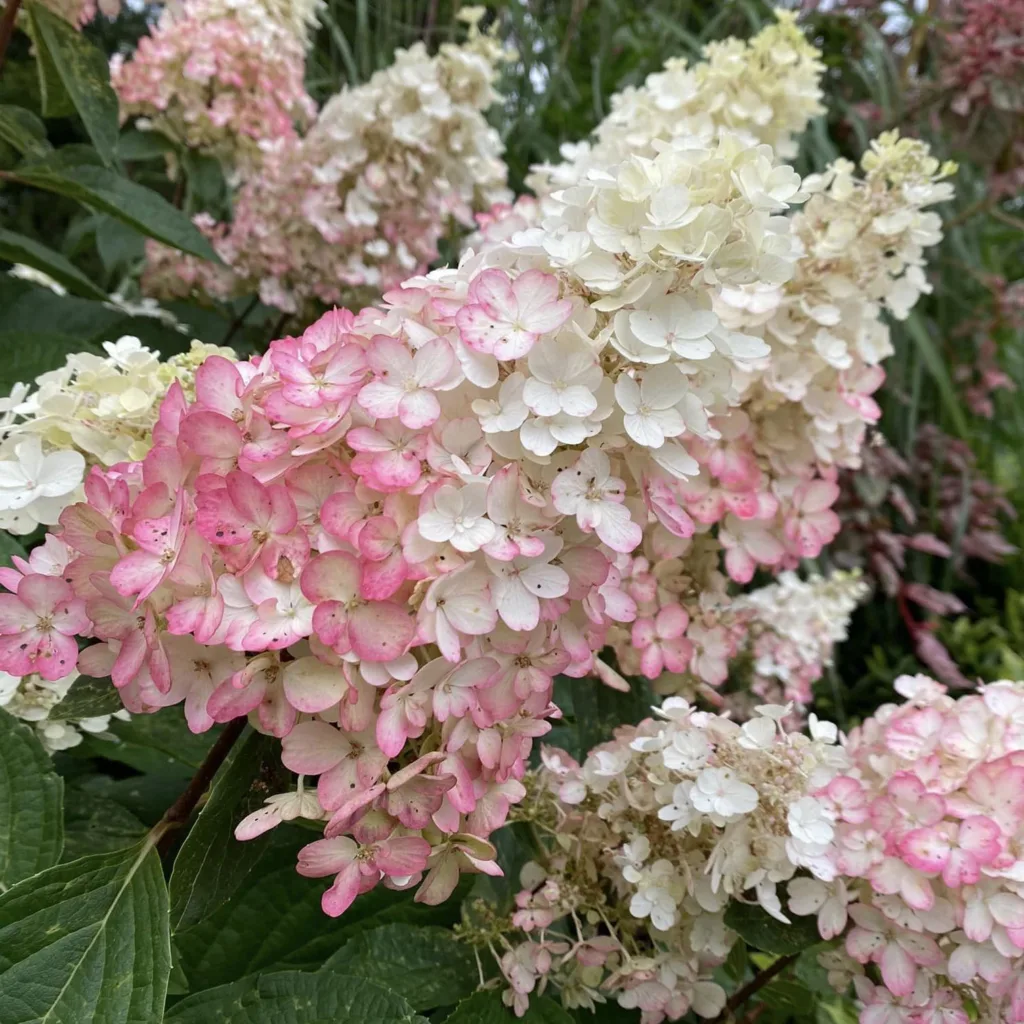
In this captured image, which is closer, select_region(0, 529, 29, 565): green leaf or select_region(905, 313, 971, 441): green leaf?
select_region(0, 529, 29, 565): green leaf

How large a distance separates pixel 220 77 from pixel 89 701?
1007mm

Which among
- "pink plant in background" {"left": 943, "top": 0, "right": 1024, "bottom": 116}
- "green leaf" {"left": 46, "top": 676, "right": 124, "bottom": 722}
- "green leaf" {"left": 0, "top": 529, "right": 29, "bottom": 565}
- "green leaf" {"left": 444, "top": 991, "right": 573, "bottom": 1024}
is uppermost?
"pink plant in background" {"left": 943, "top": 0, "right": 1024, "bottom": 116}

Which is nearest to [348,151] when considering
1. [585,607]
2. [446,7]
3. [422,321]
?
[422,321]

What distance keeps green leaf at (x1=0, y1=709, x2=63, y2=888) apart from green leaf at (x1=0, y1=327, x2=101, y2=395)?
1.32 ft

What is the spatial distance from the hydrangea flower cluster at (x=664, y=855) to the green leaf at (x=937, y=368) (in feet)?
4.84

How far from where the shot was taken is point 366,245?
1.13 meters

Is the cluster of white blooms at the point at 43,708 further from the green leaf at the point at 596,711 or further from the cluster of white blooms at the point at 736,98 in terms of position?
the cluster of white blooms at the point at 736,98

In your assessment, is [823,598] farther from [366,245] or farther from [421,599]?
[421,599]

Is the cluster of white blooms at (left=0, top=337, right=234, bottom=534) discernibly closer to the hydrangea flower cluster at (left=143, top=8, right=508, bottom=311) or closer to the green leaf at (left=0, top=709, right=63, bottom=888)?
the green leaf at (left=0, top=709, right=63, bottom=888)

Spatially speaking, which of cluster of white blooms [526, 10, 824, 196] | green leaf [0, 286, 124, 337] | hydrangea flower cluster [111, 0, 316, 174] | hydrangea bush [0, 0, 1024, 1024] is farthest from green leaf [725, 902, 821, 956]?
hydrangea flower cluster [111, 0, 316, 174]

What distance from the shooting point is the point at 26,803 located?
1.84ft

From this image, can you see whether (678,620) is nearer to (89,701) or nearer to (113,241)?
(89,701)

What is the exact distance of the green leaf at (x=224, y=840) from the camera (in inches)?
18.1

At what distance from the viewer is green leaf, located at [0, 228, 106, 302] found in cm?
93
